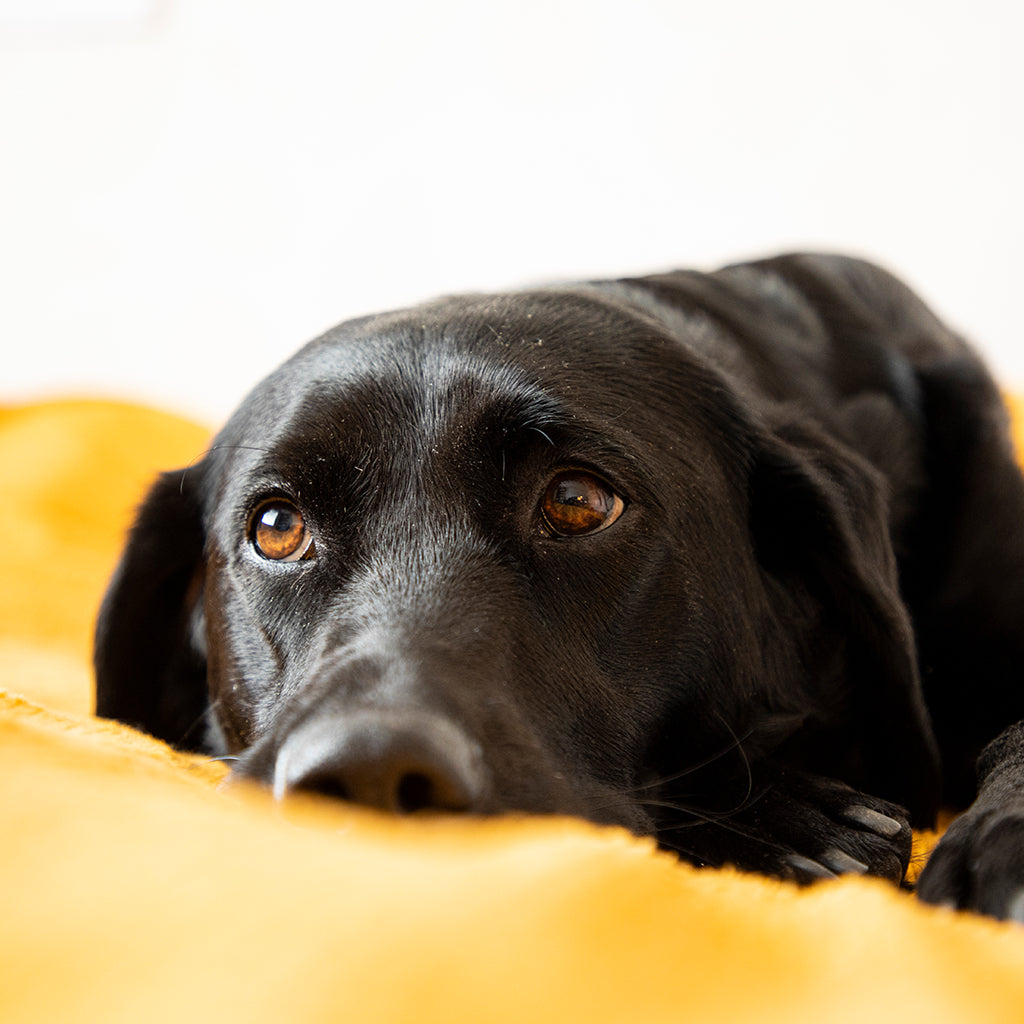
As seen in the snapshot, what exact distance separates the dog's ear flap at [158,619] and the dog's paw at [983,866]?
52.1 inches

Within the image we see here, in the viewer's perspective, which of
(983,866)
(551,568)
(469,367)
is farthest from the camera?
(469,367)

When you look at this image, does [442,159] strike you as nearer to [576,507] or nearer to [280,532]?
[280,532]

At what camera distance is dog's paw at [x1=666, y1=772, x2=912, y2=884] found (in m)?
1.12

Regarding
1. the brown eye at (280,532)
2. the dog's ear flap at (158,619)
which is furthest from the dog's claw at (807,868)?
the dog's ear flap at (158,619)

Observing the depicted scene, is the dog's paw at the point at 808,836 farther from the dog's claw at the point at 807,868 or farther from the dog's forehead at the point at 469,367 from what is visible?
the dog's forehead at the point at 469,367

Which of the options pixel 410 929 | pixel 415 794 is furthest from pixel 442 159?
pixel 410 929

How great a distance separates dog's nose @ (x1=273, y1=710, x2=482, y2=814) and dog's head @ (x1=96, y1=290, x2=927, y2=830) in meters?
0.01

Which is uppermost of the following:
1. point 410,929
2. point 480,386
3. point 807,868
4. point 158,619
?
point 480,386

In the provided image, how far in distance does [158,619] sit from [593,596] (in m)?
0.97

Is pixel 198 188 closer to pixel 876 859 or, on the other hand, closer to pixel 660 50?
pixel 660 50

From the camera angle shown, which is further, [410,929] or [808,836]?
[808,836]

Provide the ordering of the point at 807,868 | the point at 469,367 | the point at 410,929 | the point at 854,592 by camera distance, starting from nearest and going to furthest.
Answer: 1. the point at 410,929
2. the point at 807,868
3. the point at 469,367
4. the point at 854,592

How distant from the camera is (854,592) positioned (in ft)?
4.75

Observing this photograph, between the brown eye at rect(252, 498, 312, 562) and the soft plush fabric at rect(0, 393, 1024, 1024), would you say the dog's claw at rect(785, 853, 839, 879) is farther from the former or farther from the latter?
the brown eye at rect(252, 498, 312, 562)
